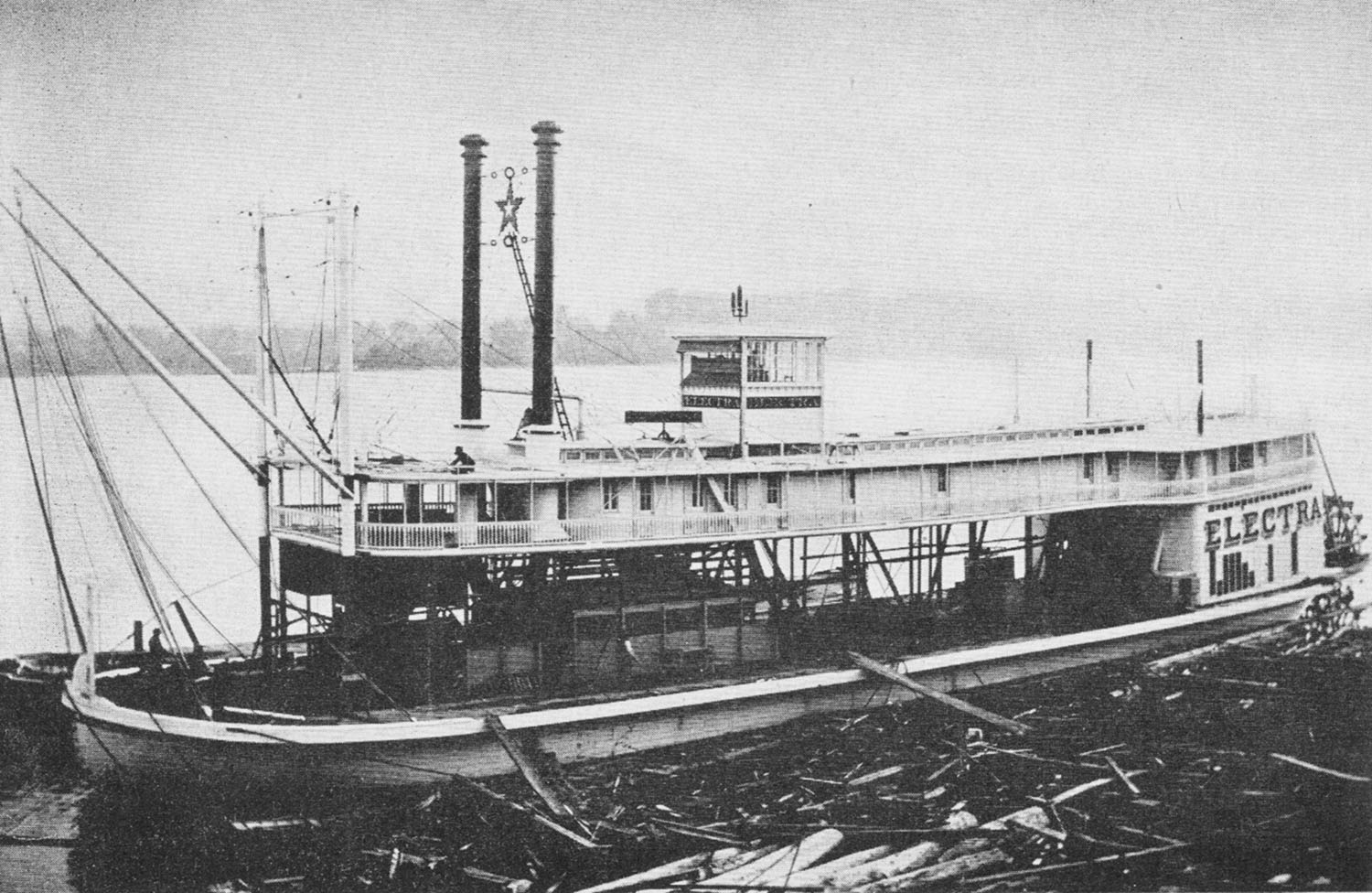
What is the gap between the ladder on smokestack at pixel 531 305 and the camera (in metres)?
21.5

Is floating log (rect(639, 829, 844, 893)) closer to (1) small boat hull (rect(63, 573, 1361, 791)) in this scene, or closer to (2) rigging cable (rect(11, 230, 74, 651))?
(1) small boat hull (rect(63, 573, 1361, 791))

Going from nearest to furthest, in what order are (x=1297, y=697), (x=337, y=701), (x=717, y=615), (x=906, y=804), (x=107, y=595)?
(x=906, y=804) < (x=337, y=701) < (x=1297, y=697) < (x=717, y=615) < (x=107, y=595)

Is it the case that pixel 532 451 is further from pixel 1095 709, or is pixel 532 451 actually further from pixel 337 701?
pixel 1095 709

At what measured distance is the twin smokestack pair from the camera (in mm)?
20188

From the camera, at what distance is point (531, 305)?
21922mm

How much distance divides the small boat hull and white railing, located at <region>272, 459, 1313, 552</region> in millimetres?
2319

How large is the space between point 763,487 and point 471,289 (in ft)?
20.3

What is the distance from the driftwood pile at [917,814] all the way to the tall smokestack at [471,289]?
23.5ft

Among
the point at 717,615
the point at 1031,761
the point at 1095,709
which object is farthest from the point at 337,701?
the point at 1095,709

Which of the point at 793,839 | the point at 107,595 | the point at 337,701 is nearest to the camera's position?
the point at 793,839

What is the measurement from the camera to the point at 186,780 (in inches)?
628

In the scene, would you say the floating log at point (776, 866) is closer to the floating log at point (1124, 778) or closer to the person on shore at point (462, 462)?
the floating log at point (1124, 778)

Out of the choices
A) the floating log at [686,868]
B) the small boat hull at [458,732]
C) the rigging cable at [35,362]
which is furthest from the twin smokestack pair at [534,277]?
the floating log at [686,868]

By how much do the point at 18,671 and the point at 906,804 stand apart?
13952 mm
